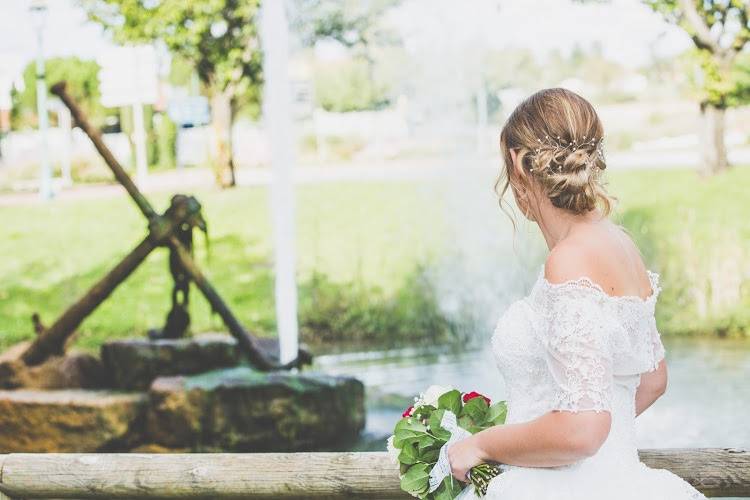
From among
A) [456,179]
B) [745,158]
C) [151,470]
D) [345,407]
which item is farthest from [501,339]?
[745,158]

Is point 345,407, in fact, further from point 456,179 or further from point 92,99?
point 92,99

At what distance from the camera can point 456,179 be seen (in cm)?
1223

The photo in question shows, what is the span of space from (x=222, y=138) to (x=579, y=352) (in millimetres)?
16663

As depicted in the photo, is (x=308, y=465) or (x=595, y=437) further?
(x=308, y=465)

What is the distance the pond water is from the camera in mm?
6164

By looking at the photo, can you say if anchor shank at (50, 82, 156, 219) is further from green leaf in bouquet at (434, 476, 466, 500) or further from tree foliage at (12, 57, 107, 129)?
tree foliage at (12, 57, 107, 129)

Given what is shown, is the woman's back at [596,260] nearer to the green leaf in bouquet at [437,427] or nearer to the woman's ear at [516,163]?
the woman's ear at [516,163]

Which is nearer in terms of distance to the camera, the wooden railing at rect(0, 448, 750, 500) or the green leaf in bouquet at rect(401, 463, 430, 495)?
the green leaf in bouquet at rect(401, 463, 430, 495)

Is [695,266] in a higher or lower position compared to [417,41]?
lower

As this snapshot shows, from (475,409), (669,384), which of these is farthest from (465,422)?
(669,384)

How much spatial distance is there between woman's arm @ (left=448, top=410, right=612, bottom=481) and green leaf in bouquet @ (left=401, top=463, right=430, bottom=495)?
0.10 metres

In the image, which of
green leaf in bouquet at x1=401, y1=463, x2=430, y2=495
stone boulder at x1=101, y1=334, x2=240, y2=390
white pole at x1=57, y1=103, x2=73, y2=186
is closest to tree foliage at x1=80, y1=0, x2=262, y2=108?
white pole at x1=57, y1=103, x2=73, y2=186

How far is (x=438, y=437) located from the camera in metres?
2.10

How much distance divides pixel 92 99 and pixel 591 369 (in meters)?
23.3
